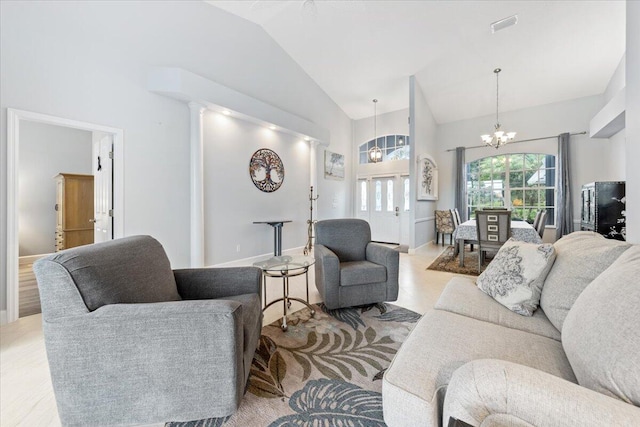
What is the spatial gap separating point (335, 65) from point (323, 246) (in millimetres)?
4197

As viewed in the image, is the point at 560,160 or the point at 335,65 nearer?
the point at 335,65

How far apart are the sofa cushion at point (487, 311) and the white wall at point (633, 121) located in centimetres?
104

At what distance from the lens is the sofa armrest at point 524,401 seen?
0.57 meters

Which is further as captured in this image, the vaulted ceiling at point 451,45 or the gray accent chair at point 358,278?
the vaulted ceiling at point 451,45

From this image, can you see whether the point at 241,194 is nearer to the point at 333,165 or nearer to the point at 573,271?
the point at 333,165

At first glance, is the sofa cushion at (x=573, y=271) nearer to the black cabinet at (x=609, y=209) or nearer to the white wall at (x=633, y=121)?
the white wall at (x=633, y=121)

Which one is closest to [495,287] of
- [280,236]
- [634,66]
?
[634,66]

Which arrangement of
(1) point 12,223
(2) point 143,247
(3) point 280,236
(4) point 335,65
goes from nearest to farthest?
1. (2) point 143,247
2. (1) point 12,223
3. (3) point 280,236
4. (4) point 335,65

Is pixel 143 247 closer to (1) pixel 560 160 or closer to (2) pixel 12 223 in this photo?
(2) pixel 12 223

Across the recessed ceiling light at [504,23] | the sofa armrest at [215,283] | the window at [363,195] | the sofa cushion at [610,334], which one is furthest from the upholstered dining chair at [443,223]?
the sofa armrest at [215,283]

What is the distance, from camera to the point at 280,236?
484 cm

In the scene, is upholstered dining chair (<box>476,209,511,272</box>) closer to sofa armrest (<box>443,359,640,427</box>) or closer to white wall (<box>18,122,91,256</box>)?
sofa armrest (<box>443,359,640,427</box>)

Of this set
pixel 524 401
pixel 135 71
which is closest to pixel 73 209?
pixel 135 71

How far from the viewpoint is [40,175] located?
16.1 ft
